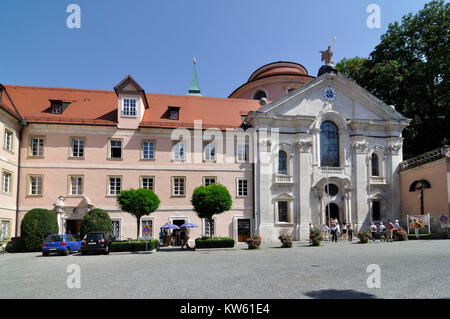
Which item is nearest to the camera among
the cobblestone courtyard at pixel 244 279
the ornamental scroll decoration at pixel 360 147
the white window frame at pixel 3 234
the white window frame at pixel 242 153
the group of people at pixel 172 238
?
the cobblestone courtyard at pixel 244 279

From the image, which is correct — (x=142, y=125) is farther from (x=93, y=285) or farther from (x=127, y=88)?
(x=93, y=285)

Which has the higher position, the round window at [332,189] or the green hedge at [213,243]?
the round window at [332,189]

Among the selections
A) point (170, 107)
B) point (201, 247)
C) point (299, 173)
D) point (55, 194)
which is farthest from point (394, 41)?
point (55, 194)

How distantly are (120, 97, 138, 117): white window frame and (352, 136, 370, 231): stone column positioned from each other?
19643 mm

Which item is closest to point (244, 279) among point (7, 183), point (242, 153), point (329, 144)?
Result: point (242, 153)

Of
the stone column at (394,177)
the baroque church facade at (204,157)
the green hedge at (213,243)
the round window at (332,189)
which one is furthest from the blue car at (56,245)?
the stone column at (394,177)

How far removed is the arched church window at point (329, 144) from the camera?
35.2m

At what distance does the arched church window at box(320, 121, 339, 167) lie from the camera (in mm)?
35156

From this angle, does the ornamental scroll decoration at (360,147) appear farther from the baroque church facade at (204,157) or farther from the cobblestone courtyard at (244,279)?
the cobblestone courtyard at (244,279)

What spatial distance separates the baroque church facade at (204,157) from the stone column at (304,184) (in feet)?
0.29

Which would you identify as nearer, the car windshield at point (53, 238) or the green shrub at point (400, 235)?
the car windshield at point (53, 238)

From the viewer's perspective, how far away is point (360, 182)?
34750mm

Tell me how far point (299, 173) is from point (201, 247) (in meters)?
12.4

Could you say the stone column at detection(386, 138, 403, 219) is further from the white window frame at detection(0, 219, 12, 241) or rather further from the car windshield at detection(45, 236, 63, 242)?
the white window frame at detection(0, 219, 12, 241)
